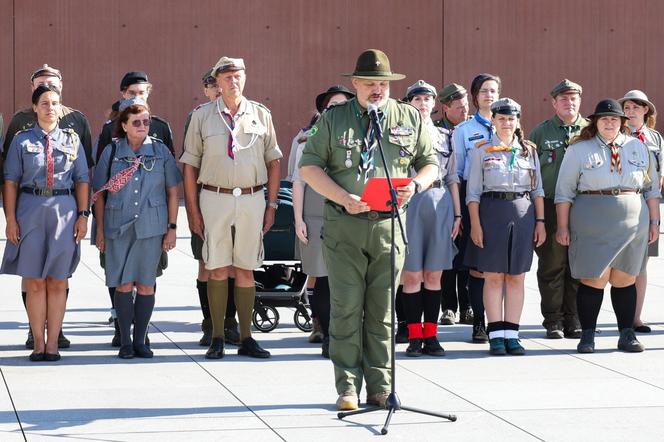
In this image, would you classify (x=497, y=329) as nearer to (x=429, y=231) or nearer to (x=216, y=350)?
(x=429, y=231)

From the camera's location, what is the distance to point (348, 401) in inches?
259

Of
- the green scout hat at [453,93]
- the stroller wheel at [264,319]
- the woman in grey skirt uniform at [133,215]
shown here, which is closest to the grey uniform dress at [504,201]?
the green scout hat at [453,93]

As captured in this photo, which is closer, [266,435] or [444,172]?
[266,435]

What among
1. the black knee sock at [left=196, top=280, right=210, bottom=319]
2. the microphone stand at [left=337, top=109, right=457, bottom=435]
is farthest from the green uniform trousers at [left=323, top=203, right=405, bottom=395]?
the black knee sock at [left=196, top=280, right=210, bottom=319]

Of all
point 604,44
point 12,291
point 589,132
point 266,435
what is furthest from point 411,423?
point 604,44

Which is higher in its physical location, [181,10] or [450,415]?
[181,10]

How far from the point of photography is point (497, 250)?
8.51m

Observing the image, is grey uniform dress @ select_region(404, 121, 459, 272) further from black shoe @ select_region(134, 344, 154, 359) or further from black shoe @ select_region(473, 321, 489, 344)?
black shoe @ select_region(134, 344, 154, 359)

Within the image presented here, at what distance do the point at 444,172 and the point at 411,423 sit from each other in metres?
2.83

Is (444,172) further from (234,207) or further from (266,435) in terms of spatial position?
(266,435)

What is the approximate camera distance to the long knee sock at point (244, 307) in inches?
329

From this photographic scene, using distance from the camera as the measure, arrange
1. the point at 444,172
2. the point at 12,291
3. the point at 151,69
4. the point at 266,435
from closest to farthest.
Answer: the point at 266,435, the point at 444,172, the point at 12,291, the point at 151,69

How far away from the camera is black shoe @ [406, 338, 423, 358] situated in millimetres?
8328

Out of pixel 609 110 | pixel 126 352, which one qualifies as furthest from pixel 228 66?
pixel 609 110
